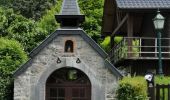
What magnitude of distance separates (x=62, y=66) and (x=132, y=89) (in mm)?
3371

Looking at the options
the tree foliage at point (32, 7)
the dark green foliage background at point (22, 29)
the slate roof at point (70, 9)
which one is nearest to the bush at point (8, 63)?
the dark green foliage background at point (22, 29)

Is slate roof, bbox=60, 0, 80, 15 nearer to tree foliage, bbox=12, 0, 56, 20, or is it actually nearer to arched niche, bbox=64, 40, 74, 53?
arched niche, bbox=64, 40, 74, 53

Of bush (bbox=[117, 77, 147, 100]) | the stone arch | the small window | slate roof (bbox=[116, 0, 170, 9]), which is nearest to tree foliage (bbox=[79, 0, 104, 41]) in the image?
slate roof (bbox=[116, 0, 170, 9])

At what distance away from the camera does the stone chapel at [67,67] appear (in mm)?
22172

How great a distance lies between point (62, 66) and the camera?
2234 cm

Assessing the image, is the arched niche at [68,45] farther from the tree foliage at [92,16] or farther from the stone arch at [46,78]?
the tree foliage at [92,16]

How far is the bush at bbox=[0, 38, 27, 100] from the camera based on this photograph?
23125 millimetres

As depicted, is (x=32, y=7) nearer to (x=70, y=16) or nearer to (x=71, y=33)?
(x=70, y=16)

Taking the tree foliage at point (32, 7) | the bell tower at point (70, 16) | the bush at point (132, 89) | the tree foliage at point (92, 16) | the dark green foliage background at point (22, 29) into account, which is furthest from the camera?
the tree foliage at point (32, 7)

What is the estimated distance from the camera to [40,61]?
73.4ft

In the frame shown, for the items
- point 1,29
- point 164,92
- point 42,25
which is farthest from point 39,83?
point 42,25

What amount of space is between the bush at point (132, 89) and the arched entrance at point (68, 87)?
5.78 feet

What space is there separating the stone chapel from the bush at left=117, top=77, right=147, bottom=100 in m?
0.67

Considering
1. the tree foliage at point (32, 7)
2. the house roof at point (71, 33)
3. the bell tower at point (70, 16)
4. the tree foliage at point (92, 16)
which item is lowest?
the house roof at point (71, 33)
